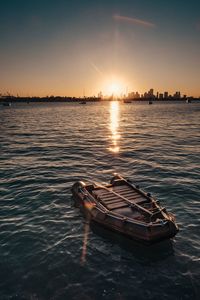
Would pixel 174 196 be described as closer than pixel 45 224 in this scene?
No

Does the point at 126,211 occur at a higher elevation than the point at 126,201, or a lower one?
lower

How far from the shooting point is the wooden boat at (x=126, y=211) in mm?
11992

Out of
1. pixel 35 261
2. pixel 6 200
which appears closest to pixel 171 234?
pixel 35 261

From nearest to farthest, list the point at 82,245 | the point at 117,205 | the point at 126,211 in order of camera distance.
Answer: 1. the point at 82,245
2. the point at 126,211
3. the point at 117,205

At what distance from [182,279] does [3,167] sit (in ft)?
68.0

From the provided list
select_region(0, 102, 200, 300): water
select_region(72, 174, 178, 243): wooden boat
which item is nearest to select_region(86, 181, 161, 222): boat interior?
select_region(72, 174, 178, 243): wooden boat

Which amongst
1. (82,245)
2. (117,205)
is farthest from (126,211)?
(82,245)

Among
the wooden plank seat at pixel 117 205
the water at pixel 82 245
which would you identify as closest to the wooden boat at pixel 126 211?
the wooden plank seat at pixel 117 205

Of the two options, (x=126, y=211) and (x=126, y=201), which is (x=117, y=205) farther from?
(x=126, y=211)

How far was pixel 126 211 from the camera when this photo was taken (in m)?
13.7

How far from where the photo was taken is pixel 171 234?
12.1 m

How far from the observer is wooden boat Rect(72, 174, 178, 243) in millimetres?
11992

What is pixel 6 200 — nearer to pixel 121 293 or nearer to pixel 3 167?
pixel 3 167

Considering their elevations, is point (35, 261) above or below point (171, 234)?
below
